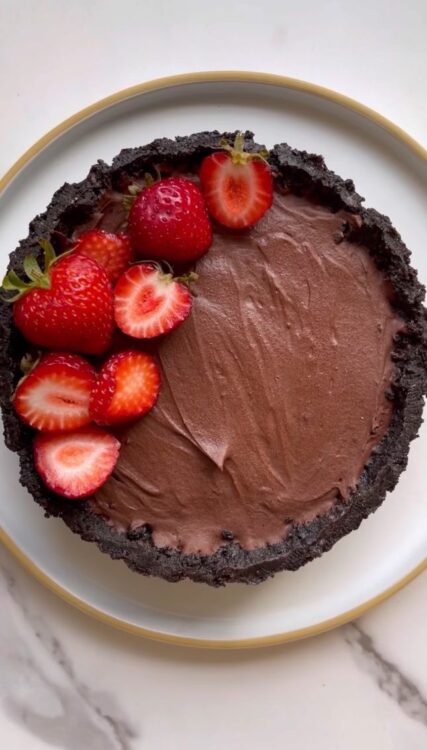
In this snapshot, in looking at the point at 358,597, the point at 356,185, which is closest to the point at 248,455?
the point at 358,597

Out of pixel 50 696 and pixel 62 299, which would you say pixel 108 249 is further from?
pixel 50 696

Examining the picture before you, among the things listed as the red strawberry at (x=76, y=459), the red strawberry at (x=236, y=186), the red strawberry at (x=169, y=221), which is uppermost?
the red strawberry at (x=236, y=186)

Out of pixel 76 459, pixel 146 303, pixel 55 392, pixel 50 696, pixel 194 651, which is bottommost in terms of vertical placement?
pixel 50 696

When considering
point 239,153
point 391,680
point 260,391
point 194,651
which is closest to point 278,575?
point 194,651

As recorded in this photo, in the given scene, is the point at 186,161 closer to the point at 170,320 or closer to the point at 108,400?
the point at 170,320

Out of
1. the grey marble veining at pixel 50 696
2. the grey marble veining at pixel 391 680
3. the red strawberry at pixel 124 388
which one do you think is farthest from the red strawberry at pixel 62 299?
the grey marble veining at pixel 391 680

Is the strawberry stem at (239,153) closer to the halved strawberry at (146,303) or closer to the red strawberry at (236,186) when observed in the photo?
the red strawberry at (236,186)

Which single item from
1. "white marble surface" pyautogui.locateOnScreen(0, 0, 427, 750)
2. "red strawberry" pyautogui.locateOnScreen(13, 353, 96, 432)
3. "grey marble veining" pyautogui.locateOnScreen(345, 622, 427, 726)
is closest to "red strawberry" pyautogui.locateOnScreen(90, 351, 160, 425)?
"red strawberry" pyautogui.locateOnScreen(13, 353, 96, 432)
